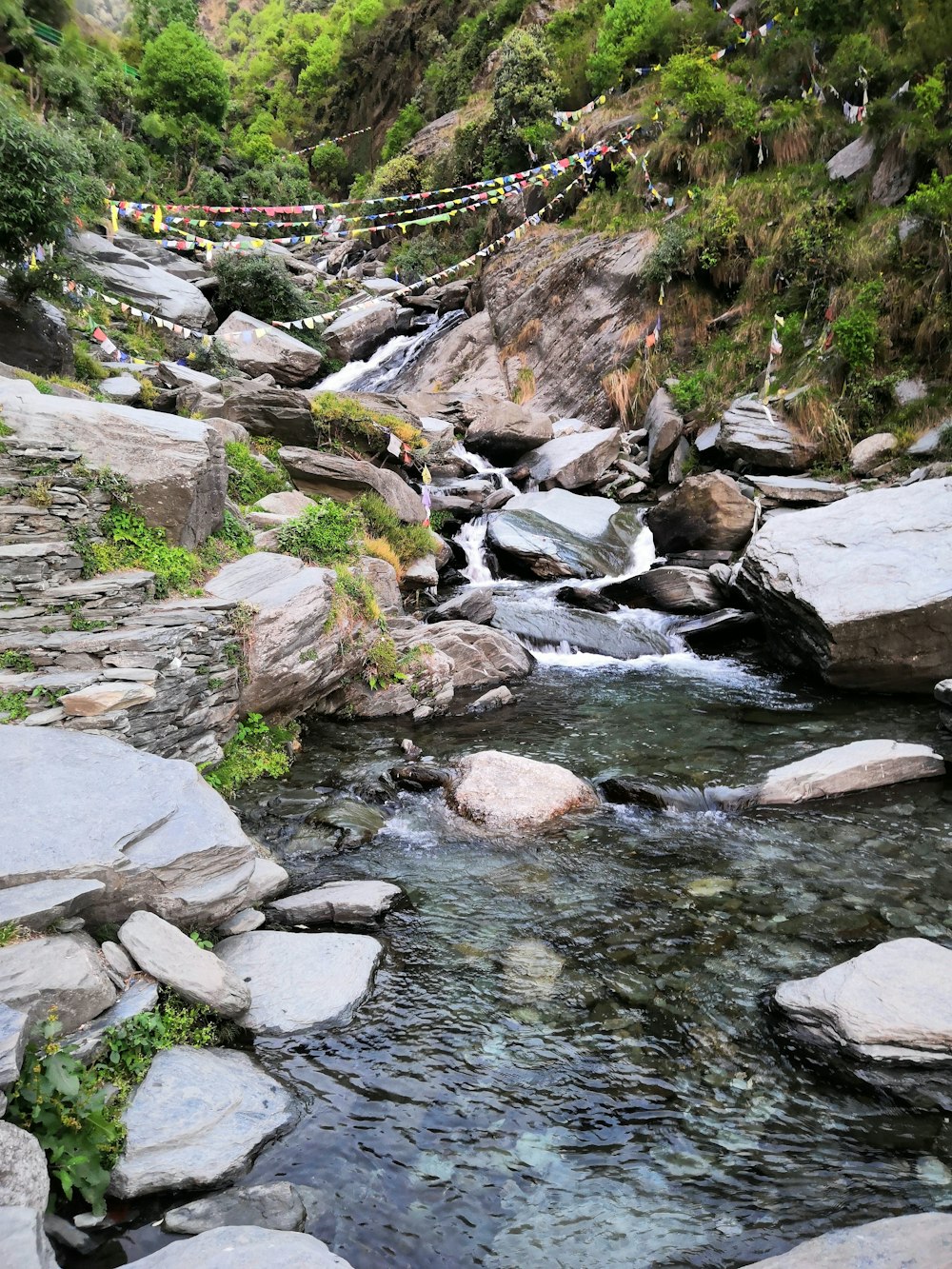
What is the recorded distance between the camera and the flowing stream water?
3.45 m

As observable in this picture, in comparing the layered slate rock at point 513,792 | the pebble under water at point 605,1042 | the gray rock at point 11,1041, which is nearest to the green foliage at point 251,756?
the pebble under water at point 605,1042

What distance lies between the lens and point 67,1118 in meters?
3.40

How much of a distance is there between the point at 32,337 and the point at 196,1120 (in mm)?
13882

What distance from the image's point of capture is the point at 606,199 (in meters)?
26.2

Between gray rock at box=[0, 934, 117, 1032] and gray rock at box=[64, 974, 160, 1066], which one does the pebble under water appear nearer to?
→ gray rock at box=[64, 974, 160, 1066]

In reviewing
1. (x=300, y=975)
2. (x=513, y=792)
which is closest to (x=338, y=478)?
(x=513, y=792)

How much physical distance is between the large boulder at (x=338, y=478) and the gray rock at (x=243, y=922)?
9.07m

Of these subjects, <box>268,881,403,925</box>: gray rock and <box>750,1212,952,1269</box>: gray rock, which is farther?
<box>268,881,403,925</box>: gray rock

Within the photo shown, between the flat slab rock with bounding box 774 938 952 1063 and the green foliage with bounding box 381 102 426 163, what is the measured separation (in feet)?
151

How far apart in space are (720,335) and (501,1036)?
20679mm

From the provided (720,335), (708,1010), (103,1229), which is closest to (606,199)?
(720,335)

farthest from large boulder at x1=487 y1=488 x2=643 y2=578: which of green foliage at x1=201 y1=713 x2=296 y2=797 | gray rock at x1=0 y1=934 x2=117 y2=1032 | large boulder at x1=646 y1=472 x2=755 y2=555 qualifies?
gray rock at x1=0 y1=934 x2=117 y2=1032

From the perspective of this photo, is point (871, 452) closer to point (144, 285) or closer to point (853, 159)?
point (853, 159)

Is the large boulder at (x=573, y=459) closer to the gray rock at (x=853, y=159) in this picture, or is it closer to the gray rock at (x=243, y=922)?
the gray rock at (x=853, y=159)
